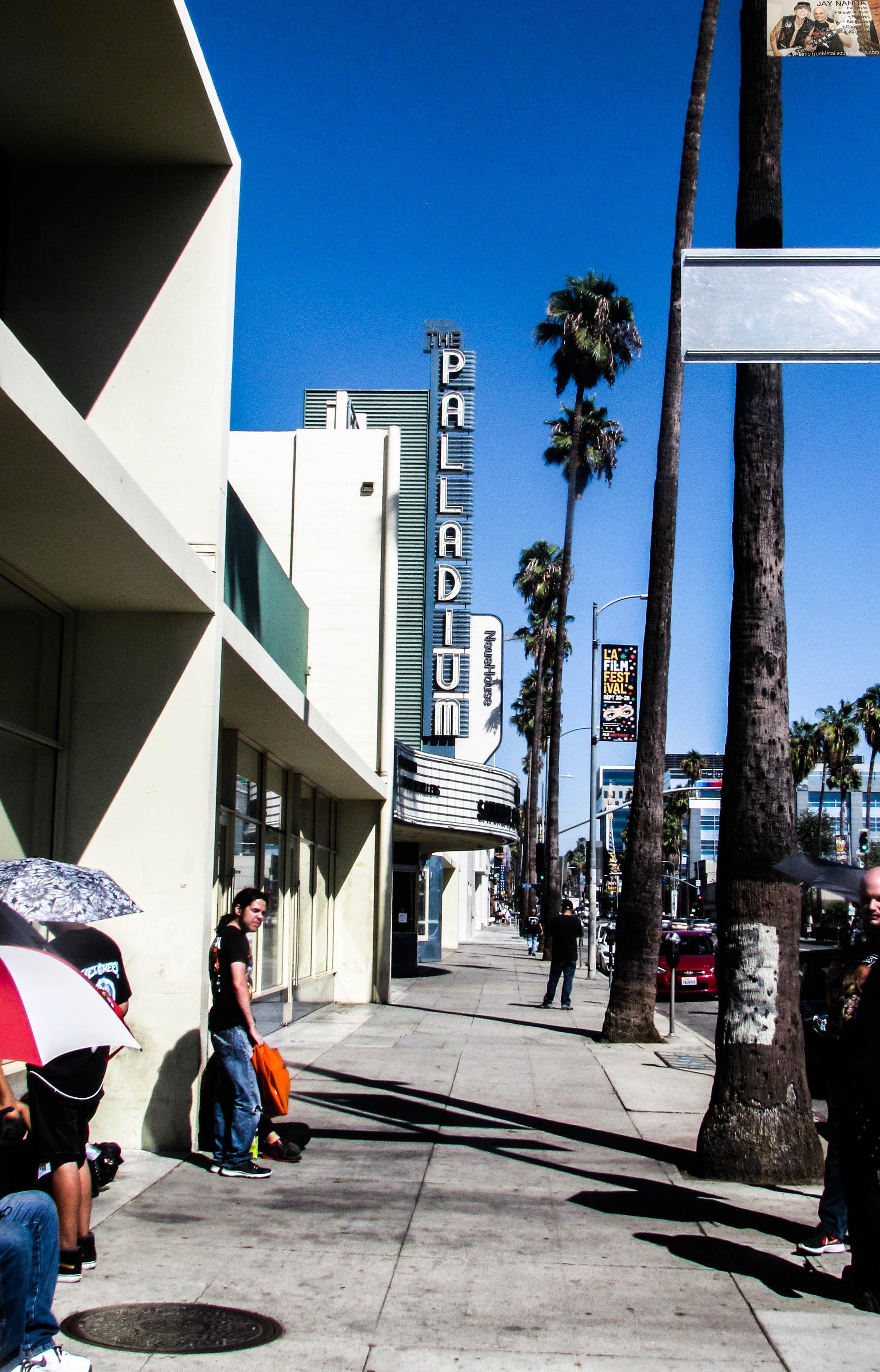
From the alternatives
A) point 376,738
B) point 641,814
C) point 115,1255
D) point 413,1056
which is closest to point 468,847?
point 376,738

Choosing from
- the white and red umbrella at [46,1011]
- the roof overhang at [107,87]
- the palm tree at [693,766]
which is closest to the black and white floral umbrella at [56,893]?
the white and red umbrella at [46,1011]

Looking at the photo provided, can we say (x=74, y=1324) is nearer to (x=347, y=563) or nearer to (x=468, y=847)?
(x=347, y=563)

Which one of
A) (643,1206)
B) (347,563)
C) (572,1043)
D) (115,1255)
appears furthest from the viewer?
(347,563)

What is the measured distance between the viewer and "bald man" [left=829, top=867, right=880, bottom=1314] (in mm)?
5582

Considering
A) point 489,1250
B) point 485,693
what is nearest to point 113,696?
point 489,1250

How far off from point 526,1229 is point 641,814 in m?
10.5

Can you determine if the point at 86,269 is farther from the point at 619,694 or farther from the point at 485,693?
the point at 485,693

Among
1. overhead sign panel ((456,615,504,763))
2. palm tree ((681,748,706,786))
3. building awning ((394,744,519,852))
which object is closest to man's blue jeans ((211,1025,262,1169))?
building awning ((394,744,519,852))

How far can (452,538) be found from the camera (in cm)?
3512

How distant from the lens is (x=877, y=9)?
22.2 feet

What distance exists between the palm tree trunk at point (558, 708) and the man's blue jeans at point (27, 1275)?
31517mm

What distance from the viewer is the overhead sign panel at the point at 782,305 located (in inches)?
263

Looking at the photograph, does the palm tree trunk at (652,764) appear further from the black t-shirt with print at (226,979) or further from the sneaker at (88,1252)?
the sneaker at (88,1252)

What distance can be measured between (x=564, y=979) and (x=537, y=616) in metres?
41.9
